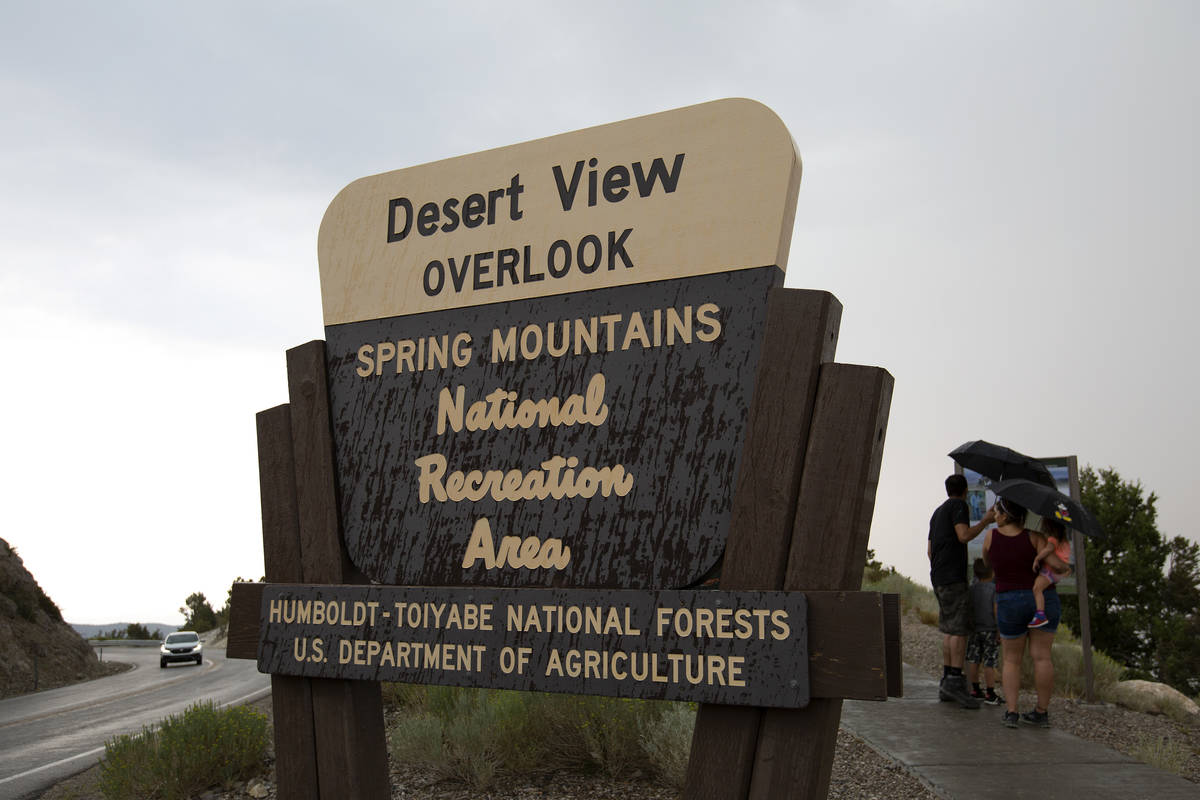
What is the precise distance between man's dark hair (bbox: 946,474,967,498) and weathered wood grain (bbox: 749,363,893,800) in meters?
4.77

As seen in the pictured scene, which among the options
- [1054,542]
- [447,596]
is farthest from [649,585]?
[1054,542]

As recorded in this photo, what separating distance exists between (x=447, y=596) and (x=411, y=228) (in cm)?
150

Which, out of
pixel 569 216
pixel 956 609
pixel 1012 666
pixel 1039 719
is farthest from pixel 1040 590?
pixel 569 216

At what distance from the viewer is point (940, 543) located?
284 inches

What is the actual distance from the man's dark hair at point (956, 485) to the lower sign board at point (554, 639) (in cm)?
499

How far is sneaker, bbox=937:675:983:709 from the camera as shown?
7.37m

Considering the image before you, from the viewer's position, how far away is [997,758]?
227 inches

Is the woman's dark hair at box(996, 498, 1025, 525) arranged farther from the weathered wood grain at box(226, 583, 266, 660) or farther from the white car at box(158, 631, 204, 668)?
the white car at box(158, 631, 204, 668)

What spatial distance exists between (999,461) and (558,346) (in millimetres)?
5515

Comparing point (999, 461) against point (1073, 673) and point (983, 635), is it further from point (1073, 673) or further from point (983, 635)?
point (1073, 673)

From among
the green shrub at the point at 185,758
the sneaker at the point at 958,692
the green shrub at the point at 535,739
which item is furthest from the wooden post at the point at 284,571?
the sneaker at the point at 958,692

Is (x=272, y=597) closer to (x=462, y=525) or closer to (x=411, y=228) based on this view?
(x=462, y=525)

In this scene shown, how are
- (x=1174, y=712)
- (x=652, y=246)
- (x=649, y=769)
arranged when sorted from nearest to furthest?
(x=652, y=246)
(x=649, y=769)
(x=1174, y=712)

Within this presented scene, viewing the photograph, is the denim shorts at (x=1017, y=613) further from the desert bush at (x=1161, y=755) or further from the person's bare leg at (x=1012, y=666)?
the desert bush at (x=1161, y=755)
